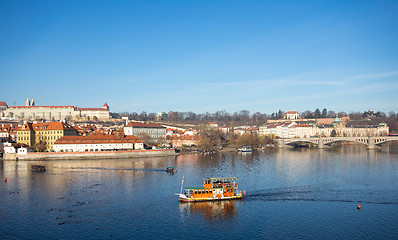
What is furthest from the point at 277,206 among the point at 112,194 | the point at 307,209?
the point at 112,194

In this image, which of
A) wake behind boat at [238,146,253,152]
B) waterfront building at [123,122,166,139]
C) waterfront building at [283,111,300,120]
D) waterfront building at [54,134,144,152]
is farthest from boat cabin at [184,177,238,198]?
waterfront building at [283,111,300,120]

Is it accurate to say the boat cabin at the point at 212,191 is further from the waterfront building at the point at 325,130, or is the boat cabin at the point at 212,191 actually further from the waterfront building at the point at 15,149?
the waterfront building at the point at 325,130

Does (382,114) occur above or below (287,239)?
above

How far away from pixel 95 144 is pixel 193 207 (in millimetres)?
40872

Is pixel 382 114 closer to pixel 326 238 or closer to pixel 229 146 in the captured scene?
pixel 229 146

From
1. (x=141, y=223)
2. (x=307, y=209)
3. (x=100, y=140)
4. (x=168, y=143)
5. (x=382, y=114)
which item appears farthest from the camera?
(x=382, y=114)

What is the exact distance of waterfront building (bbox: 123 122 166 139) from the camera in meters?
87.7

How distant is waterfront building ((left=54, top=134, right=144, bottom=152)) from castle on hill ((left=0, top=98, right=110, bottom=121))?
319 feet

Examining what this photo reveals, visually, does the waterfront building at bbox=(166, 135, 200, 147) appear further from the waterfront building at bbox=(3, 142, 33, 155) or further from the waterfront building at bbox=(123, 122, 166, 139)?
the waterfront building at bbox=(3, 142, 33, 155)

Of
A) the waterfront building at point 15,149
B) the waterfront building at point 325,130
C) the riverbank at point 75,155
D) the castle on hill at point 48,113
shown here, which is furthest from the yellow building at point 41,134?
the castle on hill at point 48,113

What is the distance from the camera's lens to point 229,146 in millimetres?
91812

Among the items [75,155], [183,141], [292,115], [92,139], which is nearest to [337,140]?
[183,141]

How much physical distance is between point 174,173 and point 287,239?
24875 mm

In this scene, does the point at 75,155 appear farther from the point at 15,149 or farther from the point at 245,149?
the point at 245,149
